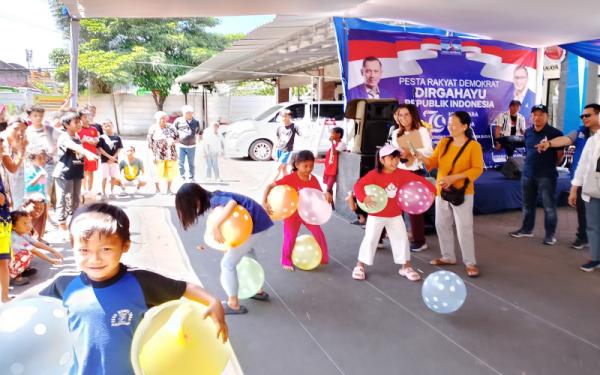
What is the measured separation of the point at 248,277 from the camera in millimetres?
3594

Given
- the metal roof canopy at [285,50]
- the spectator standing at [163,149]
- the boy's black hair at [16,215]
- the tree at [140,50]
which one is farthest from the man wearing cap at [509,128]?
the tree at [140,50]

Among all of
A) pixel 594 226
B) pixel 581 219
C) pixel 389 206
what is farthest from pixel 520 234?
pixel 389 206

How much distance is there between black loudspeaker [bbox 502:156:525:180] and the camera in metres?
7.17

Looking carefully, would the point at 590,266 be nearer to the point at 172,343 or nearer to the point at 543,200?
the point at 543,200

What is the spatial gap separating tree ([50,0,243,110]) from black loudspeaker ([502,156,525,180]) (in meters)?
18.8

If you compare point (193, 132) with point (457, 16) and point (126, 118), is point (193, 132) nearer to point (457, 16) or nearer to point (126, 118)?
point (457, 16)

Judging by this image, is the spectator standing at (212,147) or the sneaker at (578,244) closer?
the sneaker at (578,244)

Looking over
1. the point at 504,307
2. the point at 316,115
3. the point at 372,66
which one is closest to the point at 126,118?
the point at 316,115

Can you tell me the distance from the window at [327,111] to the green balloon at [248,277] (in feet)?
30.7

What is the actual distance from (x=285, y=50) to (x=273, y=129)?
2.23 m

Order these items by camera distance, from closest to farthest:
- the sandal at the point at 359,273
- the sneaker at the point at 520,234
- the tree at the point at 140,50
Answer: the sandal at the point at 359,273, the sneaker at the point at 520,234, the tree at the point at 140,50

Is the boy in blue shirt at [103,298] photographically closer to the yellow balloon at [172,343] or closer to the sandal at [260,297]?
the yellow balloon at [172,343]

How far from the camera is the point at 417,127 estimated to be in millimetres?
4906

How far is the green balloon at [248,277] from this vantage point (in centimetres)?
360
